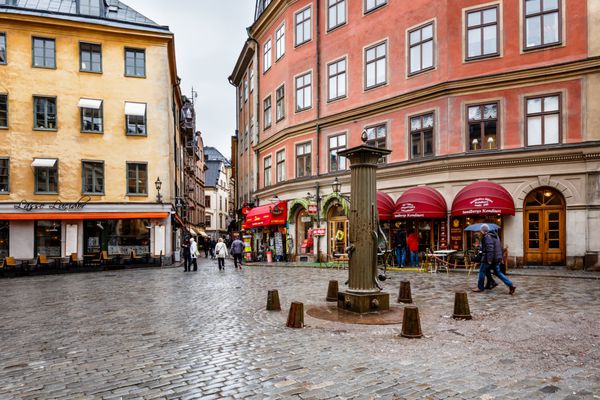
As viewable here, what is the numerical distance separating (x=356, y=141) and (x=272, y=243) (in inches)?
367

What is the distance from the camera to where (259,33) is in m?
34.6

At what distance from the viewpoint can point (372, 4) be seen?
2478 cm

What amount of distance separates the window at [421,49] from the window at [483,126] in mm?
3264

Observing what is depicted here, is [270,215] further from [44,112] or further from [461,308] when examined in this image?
[461,308]

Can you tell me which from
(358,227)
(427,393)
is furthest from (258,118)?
(427,393)

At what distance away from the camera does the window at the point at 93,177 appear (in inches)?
1079

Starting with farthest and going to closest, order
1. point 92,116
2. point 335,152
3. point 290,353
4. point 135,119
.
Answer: point 135,119
point 92,116
point 335,152
point 290,353

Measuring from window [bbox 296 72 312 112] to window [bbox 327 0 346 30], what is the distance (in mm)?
3180

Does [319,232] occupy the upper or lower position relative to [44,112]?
lower

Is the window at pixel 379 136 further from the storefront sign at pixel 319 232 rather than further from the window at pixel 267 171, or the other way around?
the window at pixel 267 171

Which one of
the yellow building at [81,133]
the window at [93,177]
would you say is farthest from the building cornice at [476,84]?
the window at [93,177]

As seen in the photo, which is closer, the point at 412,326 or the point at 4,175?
the point at 412,326

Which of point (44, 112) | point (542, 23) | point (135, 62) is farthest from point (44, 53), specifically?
point (542, 23)

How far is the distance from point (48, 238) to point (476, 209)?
23.6 m
